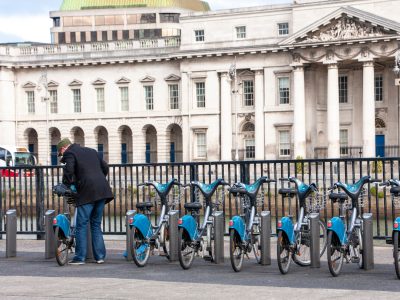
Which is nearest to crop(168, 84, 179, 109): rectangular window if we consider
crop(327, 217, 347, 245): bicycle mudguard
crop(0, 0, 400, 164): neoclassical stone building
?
crop(0, 0, 400, 164): neoclassical stone building

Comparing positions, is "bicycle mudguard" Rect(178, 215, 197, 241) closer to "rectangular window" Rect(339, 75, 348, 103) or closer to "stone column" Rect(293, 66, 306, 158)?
"stone column" Rect(293, 66, 306, 158)

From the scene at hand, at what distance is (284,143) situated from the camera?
3115 inches

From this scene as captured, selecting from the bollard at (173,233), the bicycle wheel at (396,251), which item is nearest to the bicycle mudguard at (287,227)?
the bicycle wheel at (396,251)

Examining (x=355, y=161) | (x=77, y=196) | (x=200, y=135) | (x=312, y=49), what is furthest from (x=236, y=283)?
(x=200, y=135)

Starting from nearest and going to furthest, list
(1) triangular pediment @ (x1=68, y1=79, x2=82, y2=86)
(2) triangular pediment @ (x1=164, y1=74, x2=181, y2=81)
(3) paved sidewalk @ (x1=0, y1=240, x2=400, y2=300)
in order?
1. (3) paved sidewalk @ (x1=0, y1=240, x2=400, y2=300)
2. (2) triangular pediment @ (x1=164, y1=74, x2=181, y2=81)
3. (1) triangular pediment @ (x1=68, y1=79, x2=82, y2=86)

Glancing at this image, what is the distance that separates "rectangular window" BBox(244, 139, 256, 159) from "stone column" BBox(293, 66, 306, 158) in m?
5.13

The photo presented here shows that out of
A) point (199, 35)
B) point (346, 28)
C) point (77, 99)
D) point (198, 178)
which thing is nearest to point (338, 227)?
point (198, 178)

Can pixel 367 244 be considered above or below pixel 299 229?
below

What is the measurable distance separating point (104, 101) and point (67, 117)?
11.1 feet

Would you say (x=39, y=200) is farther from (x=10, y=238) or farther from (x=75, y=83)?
(x=75, y=83)

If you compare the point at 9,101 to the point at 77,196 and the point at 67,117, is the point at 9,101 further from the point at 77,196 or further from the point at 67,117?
the point at 77,196

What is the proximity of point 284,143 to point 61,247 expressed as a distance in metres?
61.6

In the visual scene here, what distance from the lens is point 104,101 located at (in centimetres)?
8850

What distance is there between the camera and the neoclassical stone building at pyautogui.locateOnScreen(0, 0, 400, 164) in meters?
75.1
